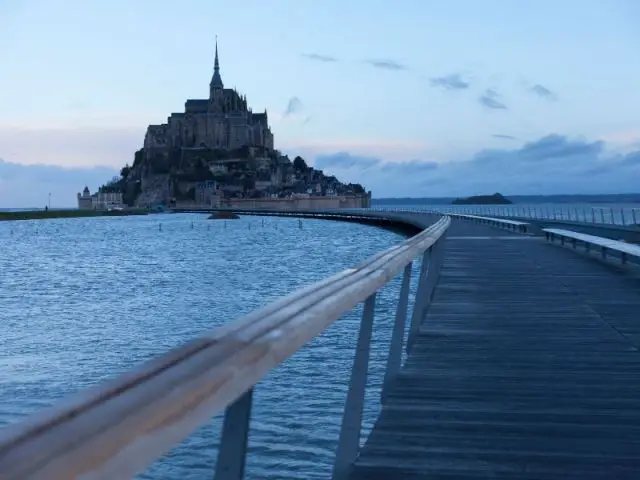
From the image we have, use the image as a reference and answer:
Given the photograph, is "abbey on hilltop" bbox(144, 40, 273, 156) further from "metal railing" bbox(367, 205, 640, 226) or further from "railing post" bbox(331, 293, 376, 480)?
"railing post" bbox(331, 293, 376, 480)

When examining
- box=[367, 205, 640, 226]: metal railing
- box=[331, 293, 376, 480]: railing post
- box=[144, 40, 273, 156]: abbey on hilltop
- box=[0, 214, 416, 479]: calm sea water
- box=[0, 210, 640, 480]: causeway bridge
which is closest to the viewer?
box=[0, 210, 640, 480]: causeway bridge

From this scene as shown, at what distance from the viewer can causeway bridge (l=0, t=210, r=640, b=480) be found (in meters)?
1.35

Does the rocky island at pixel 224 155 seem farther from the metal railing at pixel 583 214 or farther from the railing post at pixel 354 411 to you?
the railing post at pixel 354 411

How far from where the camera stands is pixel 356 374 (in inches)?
159

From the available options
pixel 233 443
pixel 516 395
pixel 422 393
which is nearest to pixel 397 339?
pixel 422 393

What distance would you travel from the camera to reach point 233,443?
84.7 inches

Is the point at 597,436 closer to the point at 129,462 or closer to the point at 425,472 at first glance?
the point at 425,472

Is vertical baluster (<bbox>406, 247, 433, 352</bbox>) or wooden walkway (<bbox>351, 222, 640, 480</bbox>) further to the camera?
vertical baluster (<bbox>406, 247, 433, 352</bbox>)

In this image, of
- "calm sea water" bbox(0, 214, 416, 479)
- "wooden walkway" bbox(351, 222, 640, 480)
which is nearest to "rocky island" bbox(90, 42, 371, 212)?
"calm sea water" bbox(0, 214, 416, 479)

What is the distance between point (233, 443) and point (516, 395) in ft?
11.6

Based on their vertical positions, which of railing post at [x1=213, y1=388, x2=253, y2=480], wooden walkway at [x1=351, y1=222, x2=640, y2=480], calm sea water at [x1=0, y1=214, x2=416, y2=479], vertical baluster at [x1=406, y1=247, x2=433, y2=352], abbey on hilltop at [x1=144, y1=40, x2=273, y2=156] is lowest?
calm sea water at [x1=0, y1=214, x2=416, y2=479]

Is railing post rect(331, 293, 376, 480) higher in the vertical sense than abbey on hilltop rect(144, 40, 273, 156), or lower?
lower

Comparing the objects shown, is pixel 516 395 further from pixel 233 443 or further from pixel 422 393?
pixel 233 443

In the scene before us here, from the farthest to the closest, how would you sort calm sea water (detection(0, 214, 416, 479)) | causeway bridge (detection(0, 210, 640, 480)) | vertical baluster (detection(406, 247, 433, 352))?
vertical baluster (detection(406, 247, 433, 352)) → calm sea water (detection(0, 214, 416, 479)) → causeway bridge (detection(0, 210, 640, 480))
